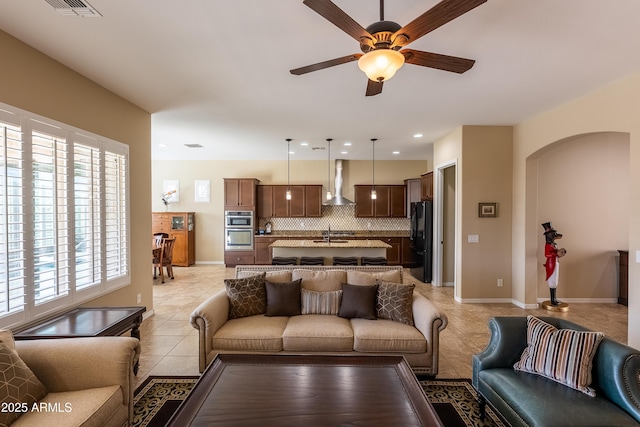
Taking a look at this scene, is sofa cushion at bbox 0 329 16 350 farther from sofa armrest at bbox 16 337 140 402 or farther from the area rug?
the area rug

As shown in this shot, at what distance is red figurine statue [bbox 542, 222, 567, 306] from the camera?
4.55 meters

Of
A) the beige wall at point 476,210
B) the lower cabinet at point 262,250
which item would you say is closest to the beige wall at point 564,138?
the beige wall at point 476,210

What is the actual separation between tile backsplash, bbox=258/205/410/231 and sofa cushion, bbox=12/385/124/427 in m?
6.61

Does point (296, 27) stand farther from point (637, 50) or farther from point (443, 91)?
point (637, 50)

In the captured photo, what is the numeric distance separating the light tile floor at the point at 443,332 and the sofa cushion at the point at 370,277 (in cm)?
96

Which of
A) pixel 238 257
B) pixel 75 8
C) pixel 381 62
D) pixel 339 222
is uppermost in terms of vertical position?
pixel 75 8

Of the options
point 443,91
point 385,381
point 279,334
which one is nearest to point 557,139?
point 443,91

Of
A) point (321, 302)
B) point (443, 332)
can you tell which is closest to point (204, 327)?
point (321, 302)

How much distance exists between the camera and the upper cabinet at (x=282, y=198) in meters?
8.10

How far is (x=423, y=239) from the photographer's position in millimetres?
6508

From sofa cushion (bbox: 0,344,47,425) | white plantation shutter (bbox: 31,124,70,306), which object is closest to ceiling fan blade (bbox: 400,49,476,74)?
sofa cushion (bbox: 0,344,47,425)

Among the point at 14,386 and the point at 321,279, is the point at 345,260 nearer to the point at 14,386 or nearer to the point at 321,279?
the point at 321,279

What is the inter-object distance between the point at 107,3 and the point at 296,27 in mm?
1297

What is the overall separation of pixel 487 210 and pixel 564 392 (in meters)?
3.68
